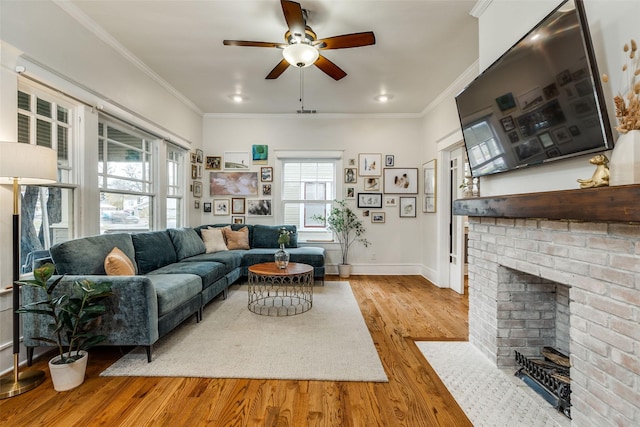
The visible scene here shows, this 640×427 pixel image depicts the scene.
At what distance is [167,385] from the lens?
1.88 m

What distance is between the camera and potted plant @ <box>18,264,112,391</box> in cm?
180

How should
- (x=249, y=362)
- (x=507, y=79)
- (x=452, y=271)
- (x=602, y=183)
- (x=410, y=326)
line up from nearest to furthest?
1. (x=602, y=183)
2. (x=507, y=79)
3. (x=249, y=362)
4. (x=410, y=326)
5. (x=452, y=271)

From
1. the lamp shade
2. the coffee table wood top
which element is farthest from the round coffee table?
the lamp shade

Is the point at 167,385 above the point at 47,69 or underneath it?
underneath

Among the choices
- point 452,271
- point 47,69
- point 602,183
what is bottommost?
point 452,271

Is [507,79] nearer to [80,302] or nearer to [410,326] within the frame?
[410,326]

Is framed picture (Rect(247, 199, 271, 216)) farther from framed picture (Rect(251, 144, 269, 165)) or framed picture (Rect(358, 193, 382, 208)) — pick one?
framed picture (Rect(358, 193, 382, 208))

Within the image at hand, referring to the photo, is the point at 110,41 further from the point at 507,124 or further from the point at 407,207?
the point at 407,207

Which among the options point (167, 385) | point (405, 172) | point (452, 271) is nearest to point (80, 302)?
point (167, 385)

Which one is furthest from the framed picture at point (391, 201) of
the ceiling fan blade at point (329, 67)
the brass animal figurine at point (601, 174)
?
the brass animal figurine at point (601, 174)

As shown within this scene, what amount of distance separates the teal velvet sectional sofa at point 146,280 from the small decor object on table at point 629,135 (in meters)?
2.72

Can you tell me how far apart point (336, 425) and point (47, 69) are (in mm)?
3276

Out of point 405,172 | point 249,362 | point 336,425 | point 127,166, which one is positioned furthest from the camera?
point 405,172

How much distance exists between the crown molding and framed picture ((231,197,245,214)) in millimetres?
1817
